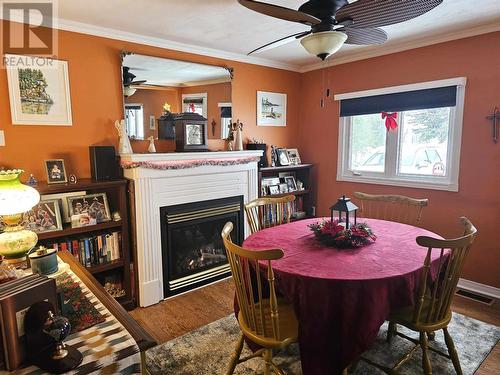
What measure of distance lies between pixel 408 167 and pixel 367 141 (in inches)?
21.4

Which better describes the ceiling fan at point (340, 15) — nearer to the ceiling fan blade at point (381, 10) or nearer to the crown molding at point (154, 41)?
the ceiling fan blade at point (381, 10)

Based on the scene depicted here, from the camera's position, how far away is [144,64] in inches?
116

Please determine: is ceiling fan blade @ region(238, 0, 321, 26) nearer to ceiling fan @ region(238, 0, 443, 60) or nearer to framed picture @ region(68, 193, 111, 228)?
ceiling fan @ region(238, 0, 443, 60)

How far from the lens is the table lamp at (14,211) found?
140cm

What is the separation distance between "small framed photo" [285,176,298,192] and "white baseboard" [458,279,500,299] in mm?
1966

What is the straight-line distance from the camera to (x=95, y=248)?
105 inches

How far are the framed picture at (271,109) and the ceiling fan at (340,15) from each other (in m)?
1.91

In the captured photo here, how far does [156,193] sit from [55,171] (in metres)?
0.78

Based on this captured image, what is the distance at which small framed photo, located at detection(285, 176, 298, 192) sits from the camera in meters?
4.10

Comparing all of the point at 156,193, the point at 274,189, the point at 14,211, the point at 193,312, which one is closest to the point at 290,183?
the point at 274,189

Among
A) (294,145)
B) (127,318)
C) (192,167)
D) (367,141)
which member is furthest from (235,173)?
(127,318)

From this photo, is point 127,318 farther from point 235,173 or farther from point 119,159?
point 235,173

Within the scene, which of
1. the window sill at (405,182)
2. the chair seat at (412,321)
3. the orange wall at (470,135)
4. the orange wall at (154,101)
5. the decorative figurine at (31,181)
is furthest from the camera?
the window sill at (405,182)

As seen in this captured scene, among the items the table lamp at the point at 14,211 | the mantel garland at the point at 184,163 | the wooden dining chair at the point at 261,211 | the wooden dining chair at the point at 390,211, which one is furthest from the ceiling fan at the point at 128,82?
the wooden dining chair at the point at 390,211
